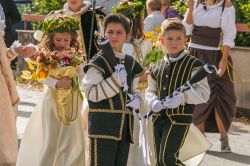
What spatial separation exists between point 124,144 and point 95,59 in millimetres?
701

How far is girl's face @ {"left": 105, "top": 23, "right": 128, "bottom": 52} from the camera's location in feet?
17.9

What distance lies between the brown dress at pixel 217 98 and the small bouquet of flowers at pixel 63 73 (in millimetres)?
1879

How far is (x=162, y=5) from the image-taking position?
930 centimetres

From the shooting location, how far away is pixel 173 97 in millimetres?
5539

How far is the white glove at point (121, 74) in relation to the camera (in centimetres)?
530

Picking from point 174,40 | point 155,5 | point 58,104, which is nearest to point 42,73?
point 58,104

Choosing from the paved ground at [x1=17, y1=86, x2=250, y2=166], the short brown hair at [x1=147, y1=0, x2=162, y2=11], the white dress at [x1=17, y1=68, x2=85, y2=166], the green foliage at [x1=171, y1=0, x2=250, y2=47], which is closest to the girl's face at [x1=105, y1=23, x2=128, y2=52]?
the white dress at [x1=17, y1=68, x2=85, y2=166]

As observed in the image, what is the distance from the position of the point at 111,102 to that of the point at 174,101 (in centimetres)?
51

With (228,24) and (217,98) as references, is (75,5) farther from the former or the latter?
(217,98)

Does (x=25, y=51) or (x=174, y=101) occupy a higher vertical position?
(x=25, y=51)

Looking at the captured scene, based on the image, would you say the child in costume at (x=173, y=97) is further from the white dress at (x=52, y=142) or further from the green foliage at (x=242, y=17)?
the green foliage at (x=242, y=17)

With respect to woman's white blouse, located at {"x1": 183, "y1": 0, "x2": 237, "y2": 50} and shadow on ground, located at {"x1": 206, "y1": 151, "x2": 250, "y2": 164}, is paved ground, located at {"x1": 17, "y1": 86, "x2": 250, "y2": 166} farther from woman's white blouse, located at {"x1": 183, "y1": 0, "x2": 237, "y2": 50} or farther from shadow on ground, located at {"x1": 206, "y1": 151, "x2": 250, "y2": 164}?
woman's white blouse, located at {"x1": 183, "y1": 0, "x2": 237, "y2": 50}

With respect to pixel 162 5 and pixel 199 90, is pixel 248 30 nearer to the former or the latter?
pixel 162 5

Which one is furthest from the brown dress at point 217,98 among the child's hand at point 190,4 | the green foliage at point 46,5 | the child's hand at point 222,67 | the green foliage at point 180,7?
the green foliage at point 46,5
